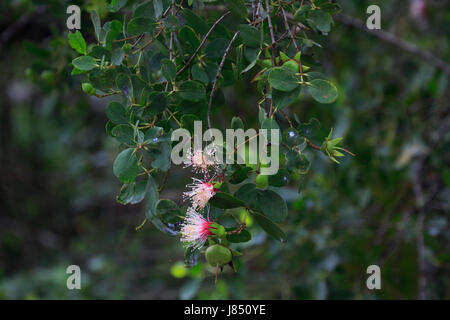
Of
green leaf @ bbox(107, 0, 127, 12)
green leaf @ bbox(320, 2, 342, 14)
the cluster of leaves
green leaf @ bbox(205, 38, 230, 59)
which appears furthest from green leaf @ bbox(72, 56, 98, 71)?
green leaf @ bbox(320, 2, 342, 14)

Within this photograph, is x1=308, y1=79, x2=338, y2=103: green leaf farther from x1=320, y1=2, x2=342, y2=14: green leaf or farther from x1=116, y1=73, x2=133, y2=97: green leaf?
x1=116, y1=73, x2=133, y2=97: green leaf

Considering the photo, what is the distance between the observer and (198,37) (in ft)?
2.82

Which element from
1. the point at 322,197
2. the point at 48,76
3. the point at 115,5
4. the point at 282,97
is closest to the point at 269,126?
the point at 282,97

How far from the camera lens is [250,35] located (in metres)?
0.79

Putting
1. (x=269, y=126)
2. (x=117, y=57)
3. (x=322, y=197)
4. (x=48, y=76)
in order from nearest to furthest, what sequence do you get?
(x=269, y=126), (x=117, y=57), (x=48, y=76), (x=322, y=197)

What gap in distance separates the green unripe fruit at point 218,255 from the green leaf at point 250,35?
348 millimetres

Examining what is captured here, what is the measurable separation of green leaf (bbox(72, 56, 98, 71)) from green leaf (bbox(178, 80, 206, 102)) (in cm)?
17

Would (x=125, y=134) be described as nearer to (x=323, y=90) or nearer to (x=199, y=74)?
(x=199, y=74)

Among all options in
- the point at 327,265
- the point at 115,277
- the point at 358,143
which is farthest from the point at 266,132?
the point at 115,277

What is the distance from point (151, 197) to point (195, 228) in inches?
3.6

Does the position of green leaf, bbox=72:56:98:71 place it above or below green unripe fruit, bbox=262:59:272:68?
above

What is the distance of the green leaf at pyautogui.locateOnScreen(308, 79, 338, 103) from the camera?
2.44 ft

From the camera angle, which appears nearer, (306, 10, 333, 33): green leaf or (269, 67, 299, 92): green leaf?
(269, 67, 299, 92): green leaf
